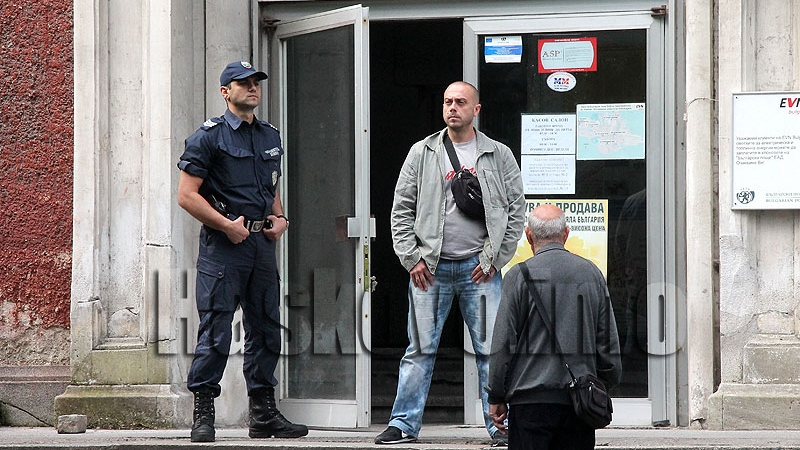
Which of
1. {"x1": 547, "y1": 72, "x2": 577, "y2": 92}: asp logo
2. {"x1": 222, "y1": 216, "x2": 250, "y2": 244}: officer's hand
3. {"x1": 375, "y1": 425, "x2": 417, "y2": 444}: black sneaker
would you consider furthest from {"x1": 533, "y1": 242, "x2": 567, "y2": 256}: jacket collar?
{"x1": 547, "y1": 72, "x2": 577, "y2": 92}: asp logo

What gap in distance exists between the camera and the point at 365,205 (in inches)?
317

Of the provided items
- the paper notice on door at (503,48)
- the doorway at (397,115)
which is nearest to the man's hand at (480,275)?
the paper notice on door at (503,48)

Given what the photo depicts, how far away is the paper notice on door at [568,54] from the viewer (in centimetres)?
812

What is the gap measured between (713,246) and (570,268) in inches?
104

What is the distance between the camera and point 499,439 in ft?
22.3

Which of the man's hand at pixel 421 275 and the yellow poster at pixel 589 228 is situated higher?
the yellow poster at pixel 589 228

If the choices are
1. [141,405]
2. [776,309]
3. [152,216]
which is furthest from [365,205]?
[776,309]

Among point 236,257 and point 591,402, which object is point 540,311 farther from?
point 236,257

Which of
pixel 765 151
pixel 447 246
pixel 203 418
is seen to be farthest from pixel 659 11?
pixel 203 418

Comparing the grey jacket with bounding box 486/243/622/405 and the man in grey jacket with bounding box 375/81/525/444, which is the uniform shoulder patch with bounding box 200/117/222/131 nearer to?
the man in grey jacket with bounding box 375/81/525/444

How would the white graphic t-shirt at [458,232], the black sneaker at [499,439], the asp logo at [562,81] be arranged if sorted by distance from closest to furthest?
the black sneaker at [499,439] < the white graphic t-shirt at [458,232] < the asp logo at [562,81]

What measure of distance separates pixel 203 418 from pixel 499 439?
1627 mm

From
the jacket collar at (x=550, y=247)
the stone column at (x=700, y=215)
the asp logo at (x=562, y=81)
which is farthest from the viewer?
the asp logo at (x=562, y=81)

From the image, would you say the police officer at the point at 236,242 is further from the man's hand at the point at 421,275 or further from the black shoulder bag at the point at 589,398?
the black shoulder bag at the point at 589,398
